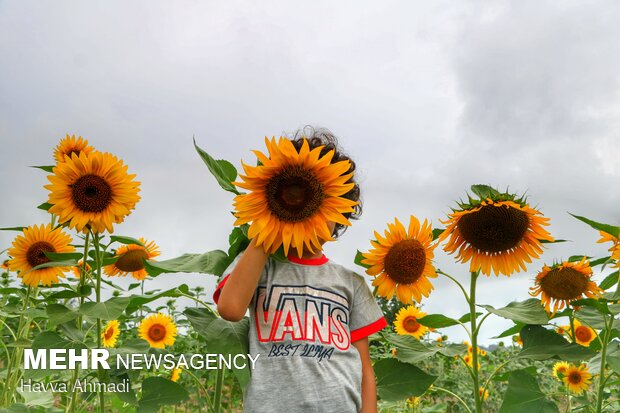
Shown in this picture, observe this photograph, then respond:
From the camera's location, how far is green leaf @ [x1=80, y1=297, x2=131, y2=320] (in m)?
1.97

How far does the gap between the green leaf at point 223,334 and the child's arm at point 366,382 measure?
414 mm

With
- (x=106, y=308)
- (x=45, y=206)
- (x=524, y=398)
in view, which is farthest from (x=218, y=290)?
(x=524, y=398)

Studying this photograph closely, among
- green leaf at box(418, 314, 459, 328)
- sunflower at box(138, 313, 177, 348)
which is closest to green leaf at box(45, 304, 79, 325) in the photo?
green leaf at box(418, 314, 459, 328)

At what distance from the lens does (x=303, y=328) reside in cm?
189

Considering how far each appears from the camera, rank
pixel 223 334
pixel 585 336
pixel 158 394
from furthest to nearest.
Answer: pixel 585 336
pixel 158 394
pixel 223 334

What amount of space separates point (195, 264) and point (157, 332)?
2.67 meters

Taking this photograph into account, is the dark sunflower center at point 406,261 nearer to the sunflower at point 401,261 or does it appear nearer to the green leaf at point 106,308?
the sunflower at point 401,261

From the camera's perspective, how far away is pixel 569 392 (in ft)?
14.4

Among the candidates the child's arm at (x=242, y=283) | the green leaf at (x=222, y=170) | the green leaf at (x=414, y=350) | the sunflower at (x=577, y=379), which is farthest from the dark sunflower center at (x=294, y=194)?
the sunflower at (x=577, y=379)

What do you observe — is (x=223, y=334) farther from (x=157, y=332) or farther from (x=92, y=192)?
(x=157, y=332)

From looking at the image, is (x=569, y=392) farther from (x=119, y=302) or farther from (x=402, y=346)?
(x=119, y=302)

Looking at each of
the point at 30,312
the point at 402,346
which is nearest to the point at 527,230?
the point at 402,346

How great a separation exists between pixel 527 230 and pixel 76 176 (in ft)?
5.70

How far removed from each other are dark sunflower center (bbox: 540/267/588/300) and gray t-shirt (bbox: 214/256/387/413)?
38.5 inches
